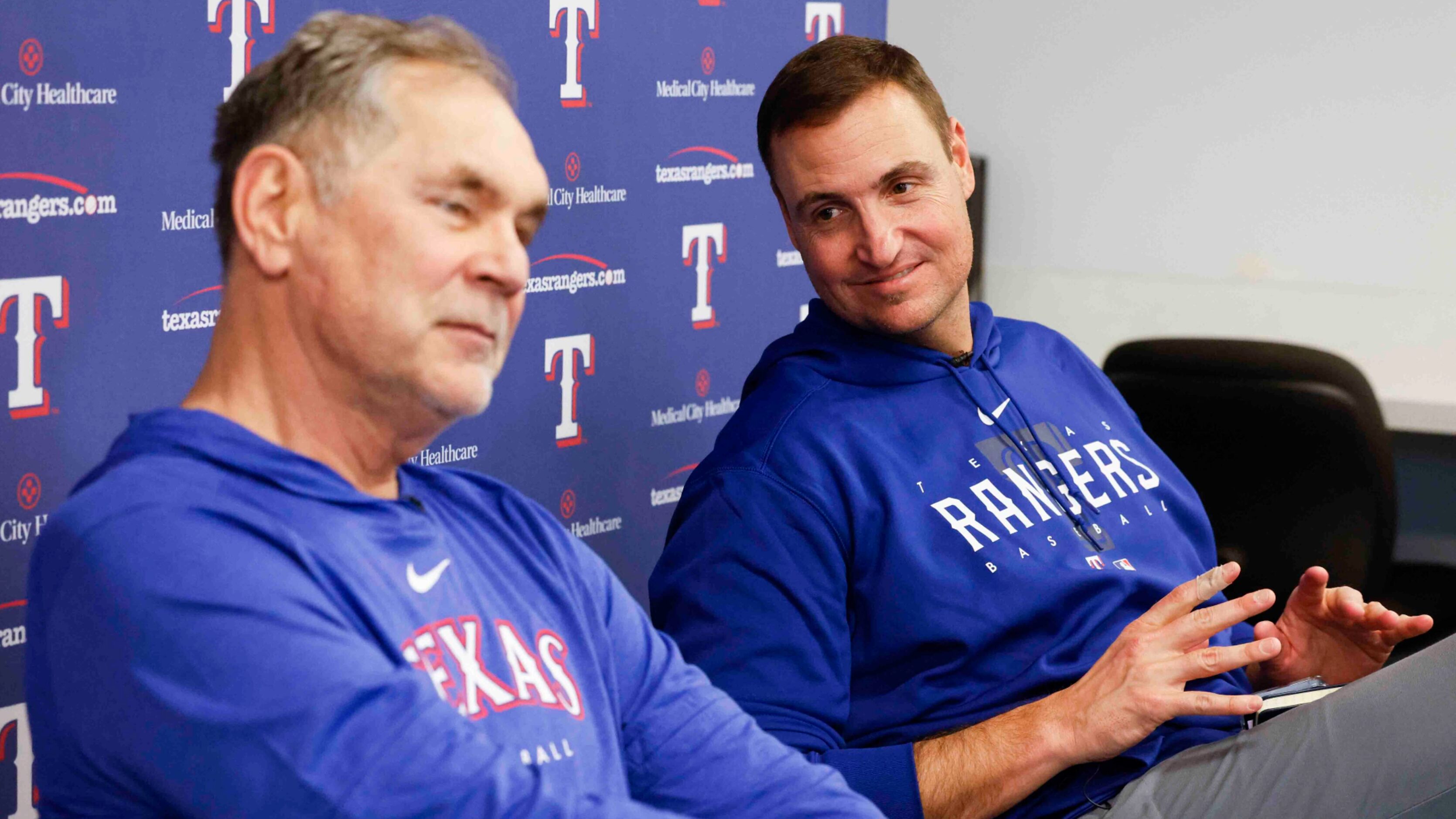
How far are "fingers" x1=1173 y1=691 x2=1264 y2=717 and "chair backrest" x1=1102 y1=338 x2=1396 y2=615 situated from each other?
4.36ft

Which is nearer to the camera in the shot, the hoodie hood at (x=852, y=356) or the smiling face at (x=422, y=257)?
the smiling face at (x=422, y=257)

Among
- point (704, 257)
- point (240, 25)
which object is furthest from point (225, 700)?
point (704, 257)

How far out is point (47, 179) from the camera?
→ 153cm

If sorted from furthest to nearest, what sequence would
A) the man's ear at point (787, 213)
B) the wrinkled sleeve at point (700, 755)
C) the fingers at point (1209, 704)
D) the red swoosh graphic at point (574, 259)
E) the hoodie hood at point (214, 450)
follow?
the red swoosh graphic at point (574, 259)
the man's ear at point (787, 213)
the fingers at point (1209, 704)
the wrinkled sleeve at point (700, 755)
the hoodie hood at point (214, 450)

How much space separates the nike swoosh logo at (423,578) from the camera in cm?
100

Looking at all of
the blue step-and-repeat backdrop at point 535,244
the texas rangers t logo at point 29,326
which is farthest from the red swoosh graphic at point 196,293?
the texas rangers t logo at point 29,326

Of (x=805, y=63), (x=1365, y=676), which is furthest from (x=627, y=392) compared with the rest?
(x=1365, y=676)

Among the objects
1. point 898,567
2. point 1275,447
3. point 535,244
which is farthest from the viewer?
point 1275,447

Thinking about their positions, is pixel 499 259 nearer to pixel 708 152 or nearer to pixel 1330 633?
pixel 1330 633

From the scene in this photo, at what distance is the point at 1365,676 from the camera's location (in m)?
1.45

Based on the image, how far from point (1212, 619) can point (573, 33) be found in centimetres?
131

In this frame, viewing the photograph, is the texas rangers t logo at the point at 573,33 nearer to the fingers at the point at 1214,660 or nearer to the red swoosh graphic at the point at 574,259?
the red swoosh graphic at the point at 574,259

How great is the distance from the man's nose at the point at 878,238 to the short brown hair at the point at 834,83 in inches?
4.9

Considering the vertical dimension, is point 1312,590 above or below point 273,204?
below
